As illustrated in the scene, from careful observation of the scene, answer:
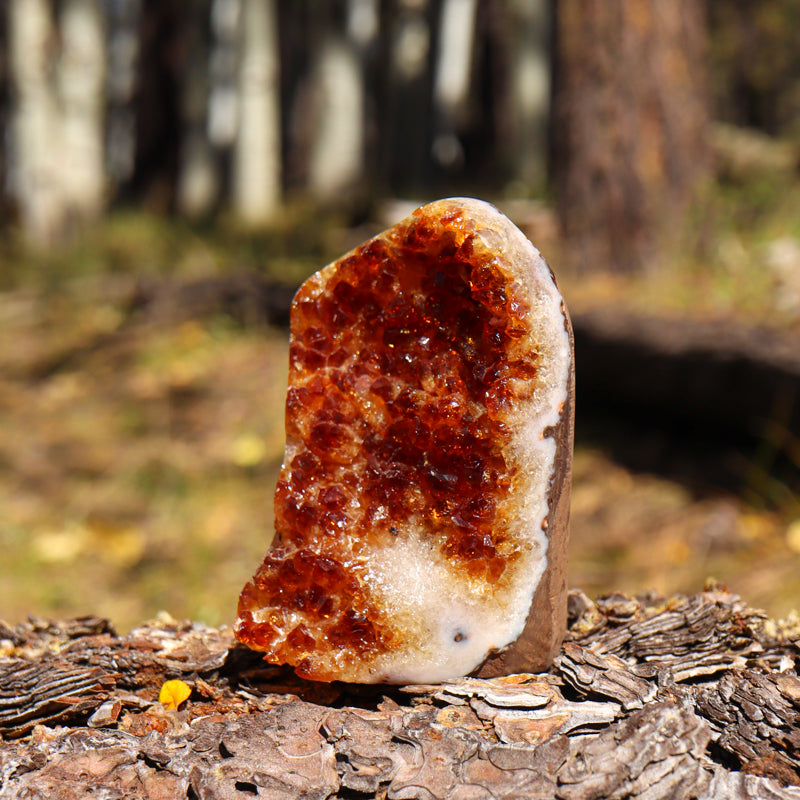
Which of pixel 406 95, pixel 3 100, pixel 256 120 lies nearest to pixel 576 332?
pixel 256 120

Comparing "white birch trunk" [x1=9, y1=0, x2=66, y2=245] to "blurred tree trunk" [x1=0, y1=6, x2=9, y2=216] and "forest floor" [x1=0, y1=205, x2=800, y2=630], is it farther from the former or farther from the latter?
"forest floor" [x1=0, y1=205, x2=800, y2=630]

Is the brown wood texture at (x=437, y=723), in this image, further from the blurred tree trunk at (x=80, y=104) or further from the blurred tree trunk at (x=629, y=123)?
the blurred tree trunk at (x=80, y=104)

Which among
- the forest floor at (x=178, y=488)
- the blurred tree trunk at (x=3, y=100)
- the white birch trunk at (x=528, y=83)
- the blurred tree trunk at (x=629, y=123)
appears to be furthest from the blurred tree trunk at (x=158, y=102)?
the blurred tree trunk at (x=629, y=123)

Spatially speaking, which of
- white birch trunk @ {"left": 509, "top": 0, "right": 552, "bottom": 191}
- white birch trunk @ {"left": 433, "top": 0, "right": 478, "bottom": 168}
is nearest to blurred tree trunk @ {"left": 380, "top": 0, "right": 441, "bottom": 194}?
white birch trunk @ {"left": 433, "top": 0, "right": 478, "bottom": 168}

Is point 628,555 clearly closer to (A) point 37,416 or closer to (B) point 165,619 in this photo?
(B) point 165,619

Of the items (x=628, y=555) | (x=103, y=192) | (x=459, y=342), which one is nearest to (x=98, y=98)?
(x=103, y=192)
